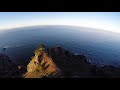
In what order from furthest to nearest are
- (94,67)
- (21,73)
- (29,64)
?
(94,67), (29,64), (21,73)

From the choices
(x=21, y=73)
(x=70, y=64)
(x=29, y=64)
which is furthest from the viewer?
(x=70, y=64)
